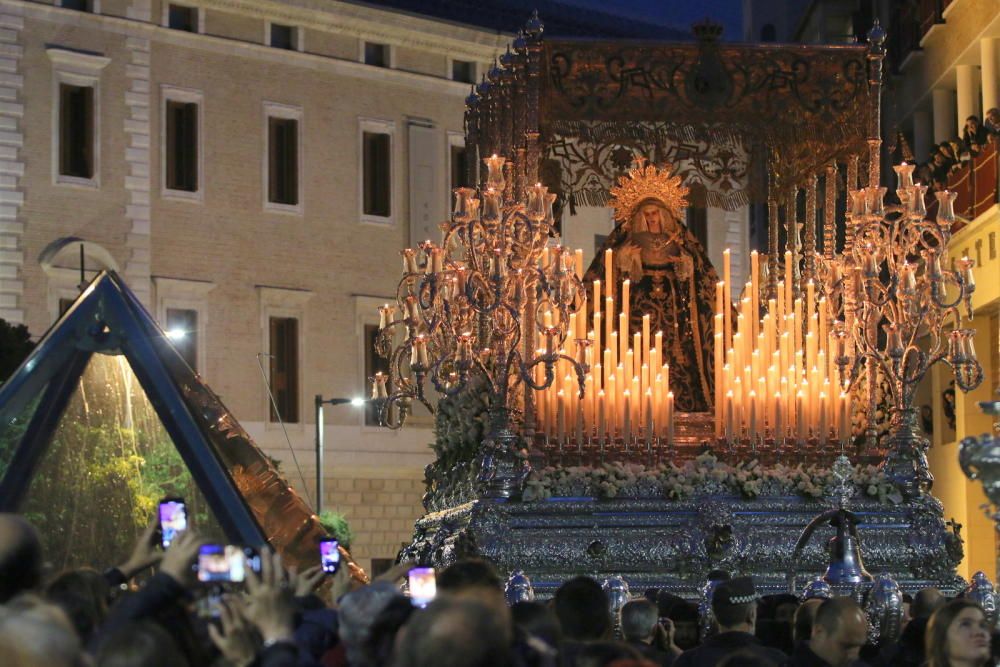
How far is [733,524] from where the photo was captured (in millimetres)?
17406

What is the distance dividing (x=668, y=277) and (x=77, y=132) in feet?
69.1

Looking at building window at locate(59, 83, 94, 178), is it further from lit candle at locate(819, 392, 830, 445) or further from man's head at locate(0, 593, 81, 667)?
man's head at locate(0, 593, 81, 667)

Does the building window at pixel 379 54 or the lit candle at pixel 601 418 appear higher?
the building window at pixel 379 54

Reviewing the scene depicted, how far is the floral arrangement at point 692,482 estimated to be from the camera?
686 inches

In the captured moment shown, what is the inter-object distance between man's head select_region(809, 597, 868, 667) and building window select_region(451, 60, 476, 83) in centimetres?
3525

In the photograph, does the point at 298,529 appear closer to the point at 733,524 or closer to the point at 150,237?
the point at 733,524

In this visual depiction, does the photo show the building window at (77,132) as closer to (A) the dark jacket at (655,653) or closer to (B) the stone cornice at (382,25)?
(B) the stone cornice at (382,25)

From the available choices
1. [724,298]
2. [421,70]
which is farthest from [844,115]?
[421,70]

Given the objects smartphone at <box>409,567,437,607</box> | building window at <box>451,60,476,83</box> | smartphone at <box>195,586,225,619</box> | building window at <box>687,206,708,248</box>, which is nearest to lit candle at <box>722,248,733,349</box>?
smartphone at <box>409,567,437,607</box>

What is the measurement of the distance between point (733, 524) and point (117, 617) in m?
11.4

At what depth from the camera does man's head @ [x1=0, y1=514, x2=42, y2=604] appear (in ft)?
21.4

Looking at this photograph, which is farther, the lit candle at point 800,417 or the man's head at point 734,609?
the lit candle at point 800,417

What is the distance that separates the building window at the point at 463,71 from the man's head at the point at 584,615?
3563 centimetres

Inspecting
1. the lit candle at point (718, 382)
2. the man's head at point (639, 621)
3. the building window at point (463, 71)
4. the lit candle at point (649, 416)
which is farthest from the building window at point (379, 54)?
the man's head at point (639, 621)
